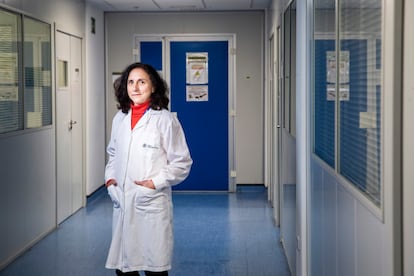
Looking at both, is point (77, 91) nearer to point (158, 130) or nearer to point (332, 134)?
point (158, 130)

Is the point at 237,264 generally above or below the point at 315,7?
Answer: below

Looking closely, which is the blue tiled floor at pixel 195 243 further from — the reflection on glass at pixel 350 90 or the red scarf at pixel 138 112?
the reflection on glass at pixel 350 90

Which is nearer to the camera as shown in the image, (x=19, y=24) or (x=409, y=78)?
(x=409, y=78)

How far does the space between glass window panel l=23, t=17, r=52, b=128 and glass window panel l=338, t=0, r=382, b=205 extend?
3.74 m

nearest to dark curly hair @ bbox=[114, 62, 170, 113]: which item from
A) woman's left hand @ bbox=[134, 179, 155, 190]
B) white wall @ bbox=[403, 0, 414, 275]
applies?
woman's left hand @ bbox=[134, 179, 155, 190]

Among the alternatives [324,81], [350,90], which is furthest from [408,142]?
[324,81]

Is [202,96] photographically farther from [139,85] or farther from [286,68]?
[139,85]

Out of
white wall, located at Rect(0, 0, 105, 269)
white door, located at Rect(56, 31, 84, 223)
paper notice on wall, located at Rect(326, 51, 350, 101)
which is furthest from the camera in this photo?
white door, located at Rect(56, 31, 84, 223)

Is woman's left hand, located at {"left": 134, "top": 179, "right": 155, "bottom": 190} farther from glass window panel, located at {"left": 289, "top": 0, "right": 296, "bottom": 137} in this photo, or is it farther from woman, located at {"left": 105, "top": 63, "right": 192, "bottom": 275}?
glass window panel, located at {"left": 289, "top": 0, "right": 296, "bottom": 137}

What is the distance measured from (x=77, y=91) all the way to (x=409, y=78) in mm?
6321

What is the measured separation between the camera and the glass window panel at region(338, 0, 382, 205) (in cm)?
203

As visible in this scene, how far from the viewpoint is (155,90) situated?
11.8ft

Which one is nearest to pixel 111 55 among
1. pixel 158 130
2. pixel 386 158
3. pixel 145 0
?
pixel 145 0

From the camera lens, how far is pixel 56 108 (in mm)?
6656
